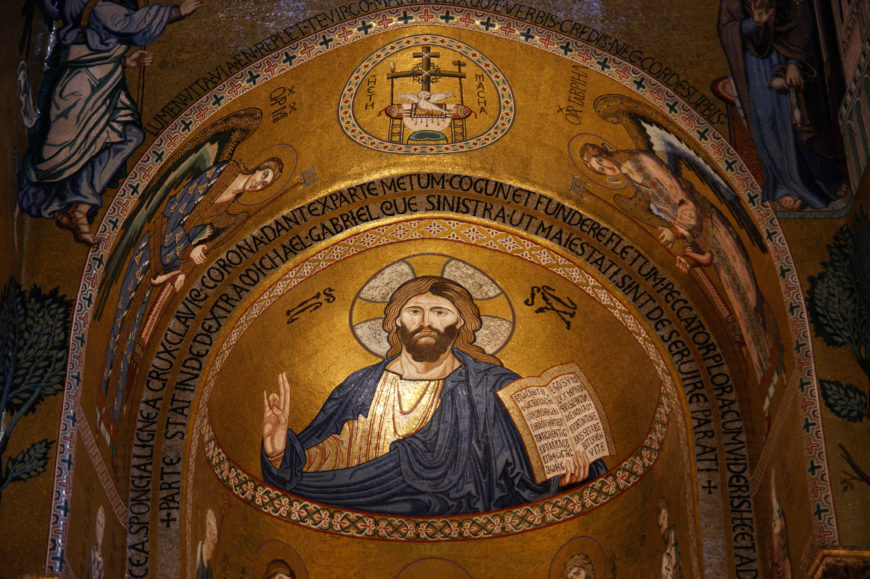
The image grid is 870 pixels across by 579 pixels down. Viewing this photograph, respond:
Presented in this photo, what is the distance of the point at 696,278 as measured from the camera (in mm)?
13383

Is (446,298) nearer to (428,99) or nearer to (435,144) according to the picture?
(435,144)

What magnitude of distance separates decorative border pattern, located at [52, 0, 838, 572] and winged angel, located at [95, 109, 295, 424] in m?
0.21

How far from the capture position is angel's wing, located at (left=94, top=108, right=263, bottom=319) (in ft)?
39.4

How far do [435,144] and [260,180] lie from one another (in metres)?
1.75

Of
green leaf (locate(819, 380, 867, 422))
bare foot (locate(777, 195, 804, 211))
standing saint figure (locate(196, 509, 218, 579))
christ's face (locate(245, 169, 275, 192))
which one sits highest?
christ's face (locate(245, 169, 275, 192))

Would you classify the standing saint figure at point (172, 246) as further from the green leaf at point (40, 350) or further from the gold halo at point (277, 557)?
the gold halo at point (277, 557)

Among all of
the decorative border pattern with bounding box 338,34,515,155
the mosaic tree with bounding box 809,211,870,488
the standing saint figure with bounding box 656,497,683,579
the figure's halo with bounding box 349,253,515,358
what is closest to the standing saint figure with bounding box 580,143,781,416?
the mosaic tree with bounding box 809,211,870,488

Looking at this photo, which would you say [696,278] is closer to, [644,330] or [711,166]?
[644,330]

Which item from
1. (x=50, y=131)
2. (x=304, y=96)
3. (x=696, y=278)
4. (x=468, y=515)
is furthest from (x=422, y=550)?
(x=50, y=131)

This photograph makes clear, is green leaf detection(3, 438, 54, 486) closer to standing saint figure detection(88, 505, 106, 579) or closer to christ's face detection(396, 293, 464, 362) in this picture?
standing saint figure detection(88, 505, 106, 579)

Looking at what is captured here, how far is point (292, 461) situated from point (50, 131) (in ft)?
14.8

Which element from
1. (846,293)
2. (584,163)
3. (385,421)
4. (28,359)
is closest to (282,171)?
(584,163)

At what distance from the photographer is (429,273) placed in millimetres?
14828

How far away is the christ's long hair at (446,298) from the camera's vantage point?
14875 millimetres
